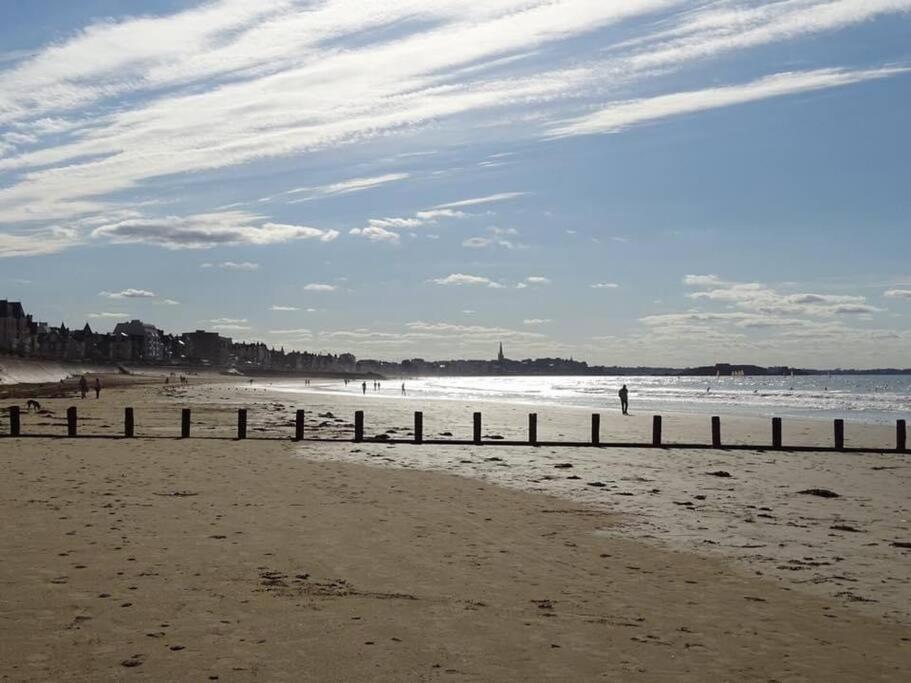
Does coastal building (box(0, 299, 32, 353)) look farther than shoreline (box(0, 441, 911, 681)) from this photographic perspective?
Yes

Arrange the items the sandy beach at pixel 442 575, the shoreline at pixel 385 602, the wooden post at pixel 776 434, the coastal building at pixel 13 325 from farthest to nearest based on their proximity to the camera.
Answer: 1. the coastal building at pixel 13 325
2. the wooden post at pixel 776 434
3. the sandy beach at pixel 442 575
4. the shoreline at pixel 385 602

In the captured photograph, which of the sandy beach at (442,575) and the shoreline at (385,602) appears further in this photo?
the sandy beach at (442,575)

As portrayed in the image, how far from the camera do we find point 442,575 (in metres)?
9.52

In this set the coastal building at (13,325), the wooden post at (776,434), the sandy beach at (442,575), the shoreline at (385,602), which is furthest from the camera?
the coastal building at (13,325)

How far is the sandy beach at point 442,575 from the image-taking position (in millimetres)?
6691

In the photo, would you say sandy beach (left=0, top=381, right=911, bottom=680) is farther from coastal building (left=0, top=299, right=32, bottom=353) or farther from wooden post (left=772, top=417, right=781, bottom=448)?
coastal building (left=0, top=299, right=32, bottom=353)

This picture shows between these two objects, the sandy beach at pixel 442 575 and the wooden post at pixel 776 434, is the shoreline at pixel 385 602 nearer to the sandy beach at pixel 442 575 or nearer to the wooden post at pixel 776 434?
the sandy beach at pixel 442 575

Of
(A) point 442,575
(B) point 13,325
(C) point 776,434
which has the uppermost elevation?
(B) point 13,325

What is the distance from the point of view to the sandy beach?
6691 mm

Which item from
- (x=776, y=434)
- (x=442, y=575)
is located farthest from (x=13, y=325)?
(x=442, y=575)

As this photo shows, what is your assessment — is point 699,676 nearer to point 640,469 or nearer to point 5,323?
point 640,469

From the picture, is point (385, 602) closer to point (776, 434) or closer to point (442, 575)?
point (442, 575)

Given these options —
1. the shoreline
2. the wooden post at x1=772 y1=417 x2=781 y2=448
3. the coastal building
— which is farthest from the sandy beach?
the coastal building

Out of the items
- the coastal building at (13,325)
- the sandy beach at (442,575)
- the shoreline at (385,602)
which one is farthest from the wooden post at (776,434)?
the coastal building at (13,325)
